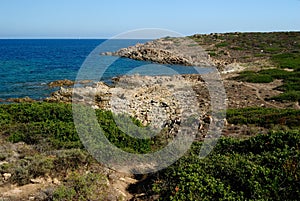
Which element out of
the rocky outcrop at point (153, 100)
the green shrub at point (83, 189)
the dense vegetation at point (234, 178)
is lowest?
the rocky outcrop at point (153, 100)

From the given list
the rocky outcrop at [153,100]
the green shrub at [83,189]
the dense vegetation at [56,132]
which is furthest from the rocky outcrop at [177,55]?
the green shrub at [83,189]

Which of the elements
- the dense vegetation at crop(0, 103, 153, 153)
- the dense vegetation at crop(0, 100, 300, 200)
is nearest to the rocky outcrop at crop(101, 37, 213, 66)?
the dense vegetation at crop(0, 103, 153, 153)

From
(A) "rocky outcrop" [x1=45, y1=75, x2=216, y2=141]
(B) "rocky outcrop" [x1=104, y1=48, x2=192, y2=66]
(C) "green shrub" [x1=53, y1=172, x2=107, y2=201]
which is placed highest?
(B) "rocky outcrop" [x1=104, y1=48, x2=192, y2=66]

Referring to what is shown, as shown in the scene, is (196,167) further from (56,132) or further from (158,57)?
(158,57)

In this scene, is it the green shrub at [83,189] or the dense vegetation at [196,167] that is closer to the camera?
the dense vegetation at [196,167]

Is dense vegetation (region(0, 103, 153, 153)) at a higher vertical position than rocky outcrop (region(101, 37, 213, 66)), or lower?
lower

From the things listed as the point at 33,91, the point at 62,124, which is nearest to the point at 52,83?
the point at 33,91

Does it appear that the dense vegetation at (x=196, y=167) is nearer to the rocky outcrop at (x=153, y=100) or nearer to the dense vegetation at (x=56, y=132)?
the dense vegetation at (x=56, y=132)

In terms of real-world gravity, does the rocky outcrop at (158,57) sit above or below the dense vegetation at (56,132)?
above

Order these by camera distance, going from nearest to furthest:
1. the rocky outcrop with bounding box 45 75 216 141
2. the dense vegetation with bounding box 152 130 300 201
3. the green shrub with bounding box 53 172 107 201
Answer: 1. the dense vegetation with bounding box 152 130 300 201
2. the green shrub with bounding box 53 172 107 201
3. the rocky outcrop with bounding box 45 75 216 141

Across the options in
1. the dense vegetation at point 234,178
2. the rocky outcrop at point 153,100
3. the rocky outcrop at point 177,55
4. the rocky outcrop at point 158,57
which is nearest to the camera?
the dense vegetation at point 234,178

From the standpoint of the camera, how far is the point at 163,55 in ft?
178

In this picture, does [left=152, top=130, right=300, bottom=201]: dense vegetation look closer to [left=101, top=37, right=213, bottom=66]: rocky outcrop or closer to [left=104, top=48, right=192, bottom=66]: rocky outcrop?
[left=101, top=37, right=213, bottom=66]: rocky outcrop

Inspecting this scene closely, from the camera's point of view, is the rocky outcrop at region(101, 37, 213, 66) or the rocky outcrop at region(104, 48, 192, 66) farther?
the rocky outcrop at region(104, 48, 192, 66)
